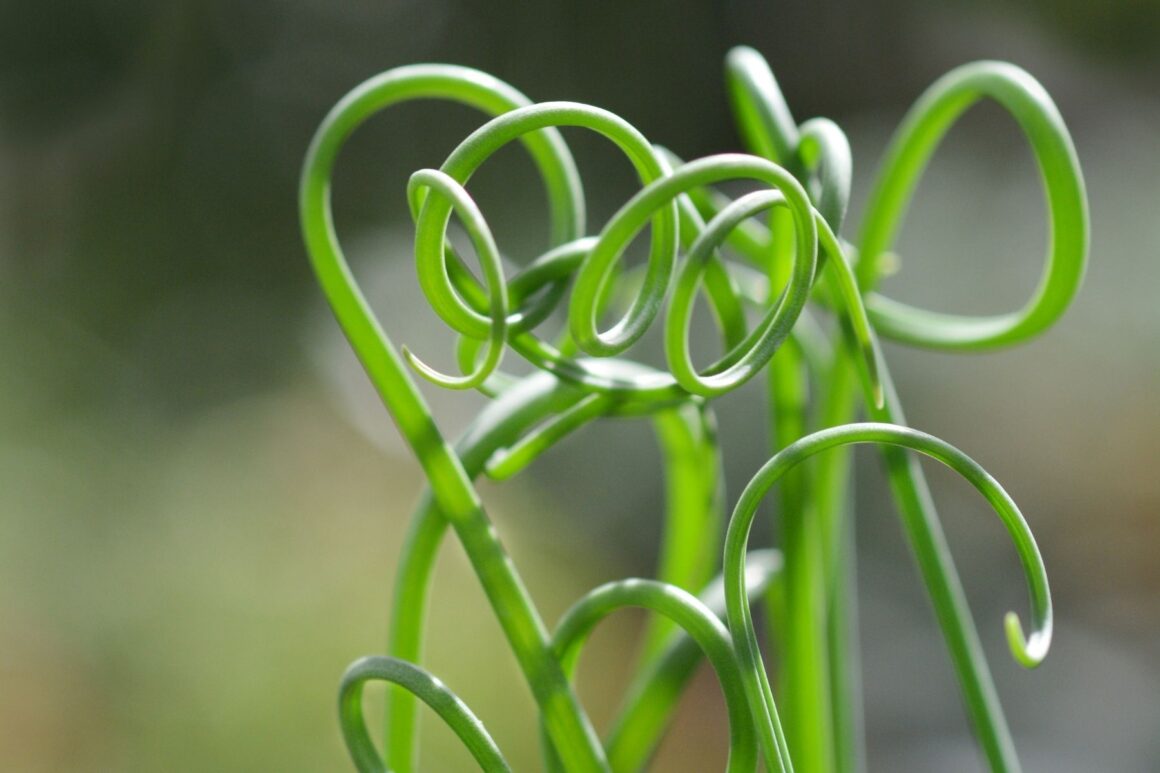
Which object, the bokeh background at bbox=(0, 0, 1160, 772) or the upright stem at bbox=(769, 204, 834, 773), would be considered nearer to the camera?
the upright stem at bbox=(769, 204, 834, 773)

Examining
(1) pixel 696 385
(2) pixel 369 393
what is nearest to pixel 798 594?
(1) pixel 696 385

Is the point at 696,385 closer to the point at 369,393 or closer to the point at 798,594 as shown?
the point at 798,594

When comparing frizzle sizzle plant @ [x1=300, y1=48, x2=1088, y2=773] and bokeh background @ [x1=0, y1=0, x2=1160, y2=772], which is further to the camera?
bokeh background @ [x1=0, y1=0, x2=1160, y2=772]

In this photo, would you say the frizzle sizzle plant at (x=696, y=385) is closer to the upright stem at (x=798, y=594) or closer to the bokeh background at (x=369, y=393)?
the upright stem at (x=798, y=594)

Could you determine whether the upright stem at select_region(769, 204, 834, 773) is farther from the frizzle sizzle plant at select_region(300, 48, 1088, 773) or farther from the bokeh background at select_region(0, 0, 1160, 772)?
the bokeh background at select_region(0, 0, 1160, 772)

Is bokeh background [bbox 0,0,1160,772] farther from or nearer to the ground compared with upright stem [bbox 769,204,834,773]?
nearer to the ground

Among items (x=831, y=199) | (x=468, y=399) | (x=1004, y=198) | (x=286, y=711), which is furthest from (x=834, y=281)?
(x=1004, y=198)

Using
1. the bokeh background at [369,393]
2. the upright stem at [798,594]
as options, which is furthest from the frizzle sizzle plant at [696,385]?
the bokeh background at [369,393]

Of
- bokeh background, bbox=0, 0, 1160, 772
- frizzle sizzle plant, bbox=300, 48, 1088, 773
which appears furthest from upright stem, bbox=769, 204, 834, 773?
bokeh background, bbox=0, 0, 1160, 772
